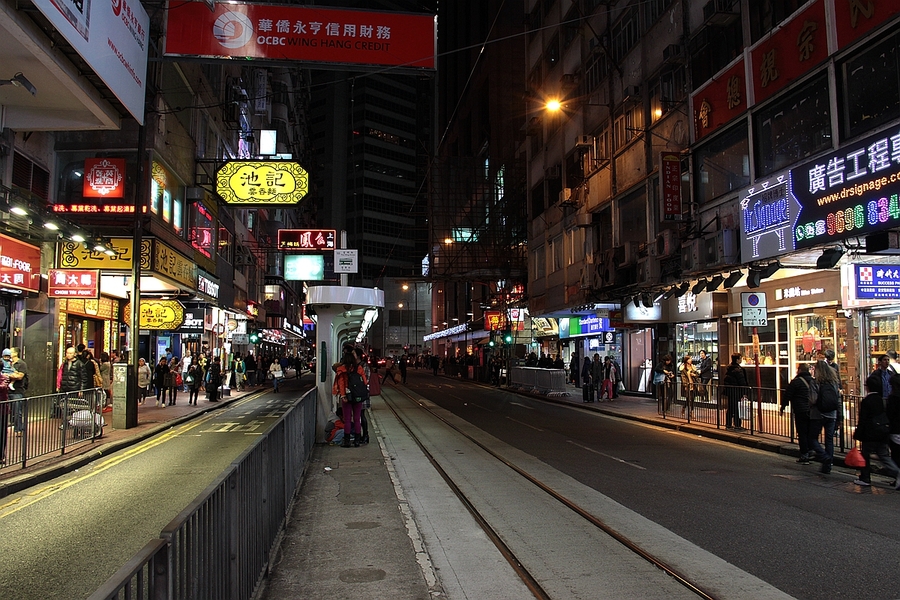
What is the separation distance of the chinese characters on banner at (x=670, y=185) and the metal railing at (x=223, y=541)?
671 inches

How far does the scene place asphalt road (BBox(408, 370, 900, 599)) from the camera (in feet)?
18.9

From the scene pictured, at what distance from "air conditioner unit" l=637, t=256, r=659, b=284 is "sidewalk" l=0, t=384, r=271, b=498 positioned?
1555 centimetres

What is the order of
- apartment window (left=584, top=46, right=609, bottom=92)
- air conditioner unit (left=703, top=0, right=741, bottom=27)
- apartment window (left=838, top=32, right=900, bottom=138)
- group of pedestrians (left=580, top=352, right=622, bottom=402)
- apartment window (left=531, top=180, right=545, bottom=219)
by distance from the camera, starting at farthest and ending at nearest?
1. apartment window (left=531, top=180, right=545, bottom=219)
2. apartment window (left=584, top=46, right=609, bottom=92)
3. group of pedestrians (left=580, top=352, right=622, bottom=402)
4. air conditioner unit (left=703, top=0, right=741, bottom=27)
5. apartment window (left=838, top=32, right=900, bottom=138)

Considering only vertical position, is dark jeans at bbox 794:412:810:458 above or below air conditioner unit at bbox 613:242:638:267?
below

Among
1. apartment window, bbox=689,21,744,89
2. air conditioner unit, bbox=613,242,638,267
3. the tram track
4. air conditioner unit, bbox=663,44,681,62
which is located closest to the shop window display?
air conditioner unit, bbox=613,242,638,267

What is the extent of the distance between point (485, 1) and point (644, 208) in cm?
6595

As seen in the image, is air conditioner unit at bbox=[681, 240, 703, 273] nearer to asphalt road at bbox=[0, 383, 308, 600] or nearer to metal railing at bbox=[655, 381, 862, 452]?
metal railing at bbox=[655, 381, 862, 452]

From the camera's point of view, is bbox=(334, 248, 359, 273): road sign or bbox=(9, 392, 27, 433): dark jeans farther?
bbox=(334, 248, 359, 273): road sign

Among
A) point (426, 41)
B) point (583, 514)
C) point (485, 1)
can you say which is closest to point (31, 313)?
point (426, 41)

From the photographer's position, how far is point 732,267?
1792 centimetres

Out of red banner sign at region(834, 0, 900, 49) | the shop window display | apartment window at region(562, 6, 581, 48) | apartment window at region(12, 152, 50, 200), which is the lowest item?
the shop window display

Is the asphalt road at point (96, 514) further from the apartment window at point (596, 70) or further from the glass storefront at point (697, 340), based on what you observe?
the apartment window at point (596, 70)

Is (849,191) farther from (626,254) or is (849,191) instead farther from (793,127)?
(626,254)

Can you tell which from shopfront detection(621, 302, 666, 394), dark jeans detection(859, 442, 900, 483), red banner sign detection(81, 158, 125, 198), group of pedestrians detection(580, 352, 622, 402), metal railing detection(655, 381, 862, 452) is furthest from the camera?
group of pedestrians detection(580, 352, 622, 402)
